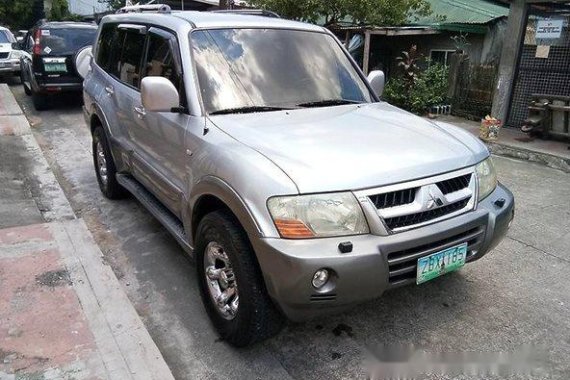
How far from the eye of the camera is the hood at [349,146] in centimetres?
240

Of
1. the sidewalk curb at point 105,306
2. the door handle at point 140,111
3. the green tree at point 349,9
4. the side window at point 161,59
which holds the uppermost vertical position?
the green tree at point 349,9

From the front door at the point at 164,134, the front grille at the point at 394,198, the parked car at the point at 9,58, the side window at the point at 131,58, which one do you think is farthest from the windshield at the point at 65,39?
the front grille at the point at 394,198

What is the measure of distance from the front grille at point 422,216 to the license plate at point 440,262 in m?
0.20

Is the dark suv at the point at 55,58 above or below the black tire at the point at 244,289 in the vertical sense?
above

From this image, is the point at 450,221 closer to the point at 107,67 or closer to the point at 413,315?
the point at 413,315

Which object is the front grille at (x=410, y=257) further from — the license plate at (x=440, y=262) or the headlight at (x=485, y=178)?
the headlight at (x=485, y=178)

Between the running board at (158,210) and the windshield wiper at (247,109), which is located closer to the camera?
the windshield wiper at (247,109)

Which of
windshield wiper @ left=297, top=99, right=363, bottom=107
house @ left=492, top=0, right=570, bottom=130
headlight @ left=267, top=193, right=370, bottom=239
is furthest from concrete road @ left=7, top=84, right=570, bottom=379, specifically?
house @ left=492, top=0, right=570, bottom=130

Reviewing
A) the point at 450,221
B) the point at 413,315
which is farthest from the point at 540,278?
the point at 450,221

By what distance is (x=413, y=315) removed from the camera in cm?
317

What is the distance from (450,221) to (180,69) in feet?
6.62

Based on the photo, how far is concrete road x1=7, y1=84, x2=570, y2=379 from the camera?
2762 millimetres

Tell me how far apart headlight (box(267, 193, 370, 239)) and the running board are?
108 centimetres

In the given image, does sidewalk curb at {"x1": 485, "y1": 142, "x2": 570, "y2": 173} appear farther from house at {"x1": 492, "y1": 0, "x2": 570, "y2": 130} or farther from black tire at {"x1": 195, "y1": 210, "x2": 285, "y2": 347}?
black tire at {"x1": 195, "y1": 210, "x2": 285, "y2": 347}
